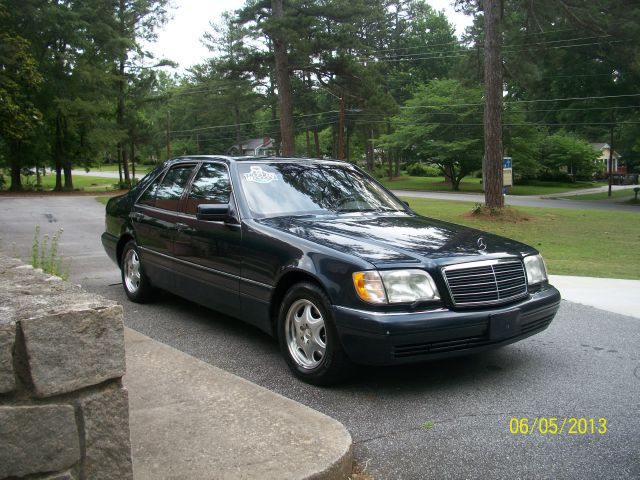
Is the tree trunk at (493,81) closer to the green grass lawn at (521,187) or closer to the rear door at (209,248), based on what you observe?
the rear door at (209,248)

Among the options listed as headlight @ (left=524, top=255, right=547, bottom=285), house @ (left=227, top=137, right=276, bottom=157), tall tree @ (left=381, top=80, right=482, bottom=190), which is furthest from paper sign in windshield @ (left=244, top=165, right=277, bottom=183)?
house @ (left=227, top=137, right=276, bottom=157)

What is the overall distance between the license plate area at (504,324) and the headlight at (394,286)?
0.44 metres

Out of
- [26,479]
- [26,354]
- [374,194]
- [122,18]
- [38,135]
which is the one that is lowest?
[26,479]

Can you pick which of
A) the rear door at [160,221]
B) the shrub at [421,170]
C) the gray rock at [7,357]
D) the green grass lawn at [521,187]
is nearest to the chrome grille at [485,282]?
the gray rock at [7,357]

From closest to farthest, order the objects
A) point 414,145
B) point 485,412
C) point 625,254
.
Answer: point 485,412, point 625,254, point 414,145

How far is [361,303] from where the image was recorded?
150 inches

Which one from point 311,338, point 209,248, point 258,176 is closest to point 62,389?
point 311,338

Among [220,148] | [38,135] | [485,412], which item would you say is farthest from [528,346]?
[220,148]

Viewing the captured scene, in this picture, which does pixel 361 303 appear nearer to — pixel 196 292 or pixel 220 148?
pixel 196 292

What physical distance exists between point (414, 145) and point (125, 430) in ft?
162

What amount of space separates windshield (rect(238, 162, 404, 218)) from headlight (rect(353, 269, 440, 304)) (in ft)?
4.75

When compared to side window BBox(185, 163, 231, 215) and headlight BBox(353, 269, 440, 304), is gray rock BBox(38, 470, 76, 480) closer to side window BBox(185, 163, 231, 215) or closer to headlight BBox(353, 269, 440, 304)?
headlight BBox(353, 269, 440, 304)

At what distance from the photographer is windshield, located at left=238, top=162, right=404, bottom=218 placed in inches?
204

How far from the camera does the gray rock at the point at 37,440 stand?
2064 mm
